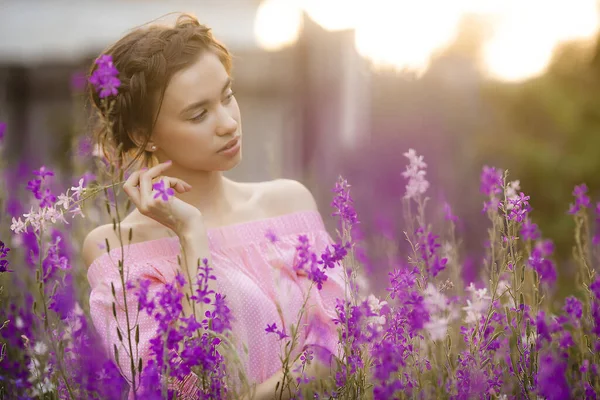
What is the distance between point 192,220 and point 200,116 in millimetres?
316

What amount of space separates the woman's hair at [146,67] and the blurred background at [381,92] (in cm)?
184

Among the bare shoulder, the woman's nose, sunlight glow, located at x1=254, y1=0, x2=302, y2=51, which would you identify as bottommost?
the bare shoulder

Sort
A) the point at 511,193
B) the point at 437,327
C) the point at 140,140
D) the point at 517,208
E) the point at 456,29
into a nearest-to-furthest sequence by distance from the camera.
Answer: the point at 437,327, the point at 517,208, the point at 511,193, the point at 140,140, the point at 456,29

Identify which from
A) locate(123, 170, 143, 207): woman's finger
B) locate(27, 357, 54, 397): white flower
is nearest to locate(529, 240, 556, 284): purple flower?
locate(123, 170, 143, 207): woman's finger

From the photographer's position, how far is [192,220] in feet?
6.20

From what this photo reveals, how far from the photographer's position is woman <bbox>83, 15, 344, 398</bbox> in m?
1.96

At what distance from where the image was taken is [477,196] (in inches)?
247

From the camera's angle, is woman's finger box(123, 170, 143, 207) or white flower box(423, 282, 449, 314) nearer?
white flower box(423, 282, 449, 314)

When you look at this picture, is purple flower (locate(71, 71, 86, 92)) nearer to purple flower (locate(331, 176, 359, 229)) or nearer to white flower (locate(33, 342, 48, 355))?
white flower (locate(33, 342, 48, 355))

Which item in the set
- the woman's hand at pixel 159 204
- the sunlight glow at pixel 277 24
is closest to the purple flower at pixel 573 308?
the woman's hand at pixel 159 204

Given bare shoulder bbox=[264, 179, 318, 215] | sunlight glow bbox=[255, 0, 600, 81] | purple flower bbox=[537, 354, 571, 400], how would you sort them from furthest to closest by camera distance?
sunlight glow bbox=[255, 0, 600, 81], bare shoulder bbox=[264, 179, 318, 215], purple flower bbox=[537, 354, 571, 400]

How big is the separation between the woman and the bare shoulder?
0.13 metres

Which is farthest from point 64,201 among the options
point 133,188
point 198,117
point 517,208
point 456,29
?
point 456,29

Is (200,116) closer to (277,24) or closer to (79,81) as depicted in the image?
(79,81)
